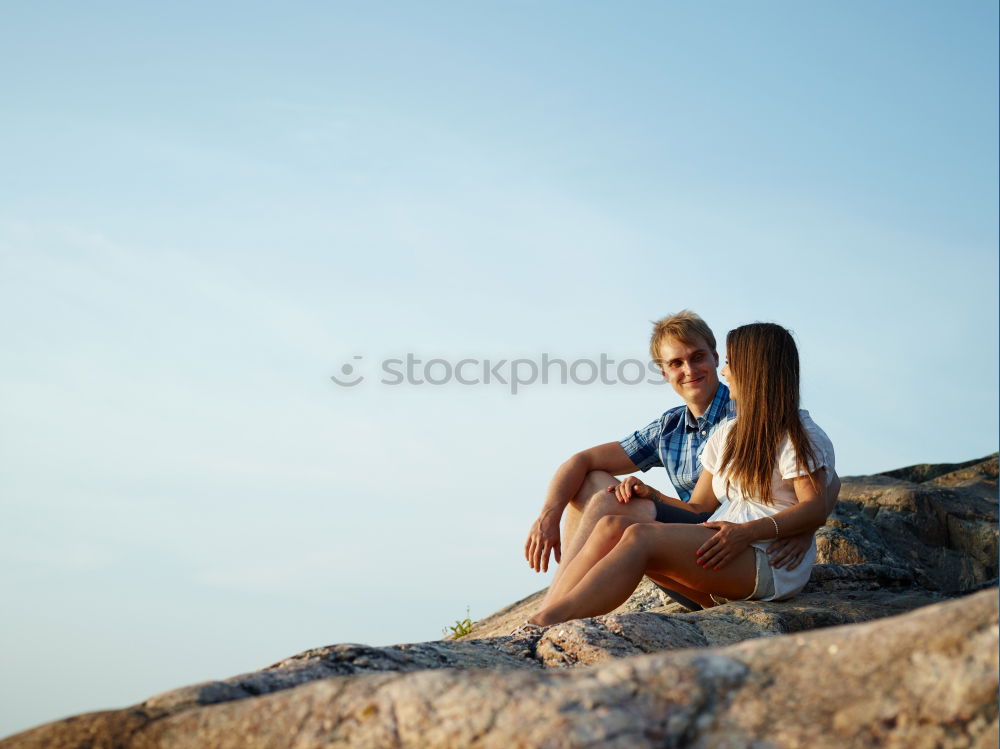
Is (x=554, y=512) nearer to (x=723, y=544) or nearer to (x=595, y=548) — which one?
(x=595, y=548)

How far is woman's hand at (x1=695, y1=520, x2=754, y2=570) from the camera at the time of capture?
163 inches

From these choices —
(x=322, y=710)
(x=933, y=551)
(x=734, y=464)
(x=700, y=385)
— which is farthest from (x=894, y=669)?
(x=933, y=551)

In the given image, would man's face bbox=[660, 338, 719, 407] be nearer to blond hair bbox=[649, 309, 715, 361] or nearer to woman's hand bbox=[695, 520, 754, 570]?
blond hair bbox=[649, 309, 715, 361]

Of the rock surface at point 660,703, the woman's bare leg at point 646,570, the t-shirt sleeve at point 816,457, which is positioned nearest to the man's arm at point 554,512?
the woman's bare leg at point 646,570

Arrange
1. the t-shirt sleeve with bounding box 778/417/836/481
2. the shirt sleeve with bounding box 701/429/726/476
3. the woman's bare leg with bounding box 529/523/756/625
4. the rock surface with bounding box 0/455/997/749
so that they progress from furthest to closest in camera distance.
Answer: the shirt sleeve with bounding box 701/429/726/476, the t-shirt sleeve with bounding box 778/417/836/481, the woman's bare leg with bounding box 529/523/756/625, the rock surface with bounding box 0/455/997/749

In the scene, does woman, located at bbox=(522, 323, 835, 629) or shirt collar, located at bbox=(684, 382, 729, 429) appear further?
shirt collar, located at bbox=(684, 382, 729, 429)

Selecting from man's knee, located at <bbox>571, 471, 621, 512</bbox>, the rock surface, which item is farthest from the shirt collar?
the rock surface

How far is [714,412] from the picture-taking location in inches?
220

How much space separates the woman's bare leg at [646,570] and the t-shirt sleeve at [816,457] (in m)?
0.41

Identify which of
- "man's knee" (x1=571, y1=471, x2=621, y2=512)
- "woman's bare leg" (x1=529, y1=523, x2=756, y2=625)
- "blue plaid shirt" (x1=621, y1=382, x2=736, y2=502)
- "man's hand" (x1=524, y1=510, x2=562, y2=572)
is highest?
"blue plaid shirt" (x1=621, y1=382, x2=736, y2=502)

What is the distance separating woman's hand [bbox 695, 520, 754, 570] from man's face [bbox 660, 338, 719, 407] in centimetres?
146

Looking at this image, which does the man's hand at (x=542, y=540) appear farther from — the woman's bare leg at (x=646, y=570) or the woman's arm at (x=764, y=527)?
the woman's arm at (x=764, y=527)

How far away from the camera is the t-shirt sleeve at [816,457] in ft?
14.0

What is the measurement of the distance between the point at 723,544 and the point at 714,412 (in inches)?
61.1
